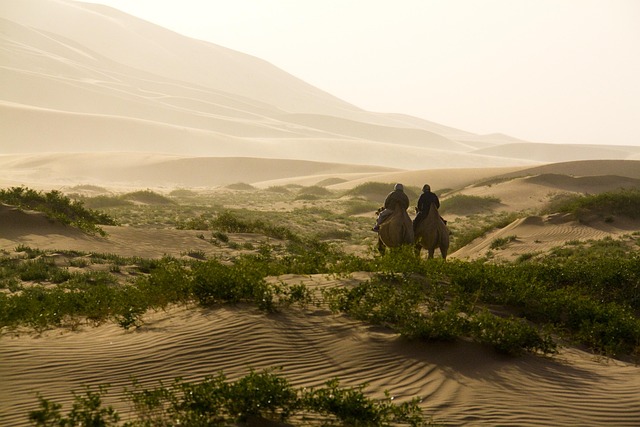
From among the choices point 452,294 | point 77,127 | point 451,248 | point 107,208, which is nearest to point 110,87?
point 77,127

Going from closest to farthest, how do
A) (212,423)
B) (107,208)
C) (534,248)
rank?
(212,423), (534,248), (107,208)

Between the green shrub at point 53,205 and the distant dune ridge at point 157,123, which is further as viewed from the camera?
the distant dune ridge at point 157,123

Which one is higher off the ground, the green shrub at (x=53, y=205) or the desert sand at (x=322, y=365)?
the desert sand at (x=322, y=365)

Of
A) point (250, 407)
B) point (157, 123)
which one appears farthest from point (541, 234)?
point (157, 123)

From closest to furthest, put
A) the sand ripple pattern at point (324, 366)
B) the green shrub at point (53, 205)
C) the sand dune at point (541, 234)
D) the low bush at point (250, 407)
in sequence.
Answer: the low bush at point (250, 407)
the sand ripple pattern at point (324, 366)
the sand dune at point (541, 234)
the green shrub at point (53, 205)

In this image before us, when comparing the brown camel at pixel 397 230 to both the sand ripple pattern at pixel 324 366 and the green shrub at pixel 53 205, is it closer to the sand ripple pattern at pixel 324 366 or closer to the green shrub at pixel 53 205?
the sand ripple pattern at pixel 324 366

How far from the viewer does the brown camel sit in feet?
49.3

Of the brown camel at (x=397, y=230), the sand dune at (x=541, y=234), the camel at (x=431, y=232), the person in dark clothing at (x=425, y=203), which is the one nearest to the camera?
the brown camel at (x=397, y=230)

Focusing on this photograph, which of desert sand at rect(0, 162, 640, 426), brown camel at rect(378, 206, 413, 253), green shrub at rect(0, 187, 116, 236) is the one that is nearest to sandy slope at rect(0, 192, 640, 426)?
desert sand at rect(0, 162, 640, 426)

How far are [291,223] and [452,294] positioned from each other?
17.8 meters

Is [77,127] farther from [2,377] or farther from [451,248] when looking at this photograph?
[2,377]

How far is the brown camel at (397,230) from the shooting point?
15.0 m

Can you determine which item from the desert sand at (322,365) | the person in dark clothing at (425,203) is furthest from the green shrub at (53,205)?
the desert sand at (322,365)

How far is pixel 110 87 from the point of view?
14338cm
